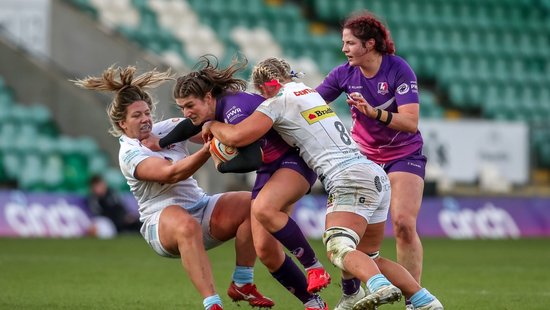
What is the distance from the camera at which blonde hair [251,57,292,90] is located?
24.3 ft

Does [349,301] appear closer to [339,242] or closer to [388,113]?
[339,242]

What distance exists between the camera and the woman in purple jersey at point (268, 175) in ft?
24.0

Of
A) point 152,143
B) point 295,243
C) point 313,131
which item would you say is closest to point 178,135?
point 152,143

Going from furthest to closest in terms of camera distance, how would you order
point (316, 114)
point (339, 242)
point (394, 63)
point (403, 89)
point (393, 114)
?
1. point (394, 63)
2. point (403, 89)
3. point (393, 114)
4. point (316, 114)
5. point (339, 242)

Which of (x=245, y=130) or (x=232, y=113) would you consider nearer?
(x=245, y=130)

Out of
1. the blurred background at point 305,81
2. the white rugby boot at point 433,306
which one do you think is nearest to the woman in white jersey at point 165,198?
the white rugby boot at point 433,306

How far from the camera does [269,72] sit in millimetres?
7410

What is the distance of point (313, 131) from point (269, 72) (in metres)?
0.49

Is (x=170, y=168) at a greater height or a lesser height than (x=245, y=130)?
lesser

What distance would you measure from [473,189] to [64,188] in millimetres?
7029

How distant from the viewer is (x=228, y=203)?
795 cm

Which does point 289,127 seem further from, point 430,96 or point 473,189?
point 430,96

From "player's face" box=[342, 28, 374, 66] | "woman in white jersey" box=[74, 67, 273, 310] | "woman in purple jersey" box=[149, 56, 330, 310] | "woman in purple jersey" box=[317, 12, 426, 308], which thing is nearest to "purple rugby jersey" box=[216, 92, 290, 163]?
"woman in purple jersey" box=[149, 56, 330, 310]

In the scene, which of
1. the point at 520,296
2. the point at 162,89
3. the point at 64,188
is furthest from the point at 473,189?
the point at 520,296
